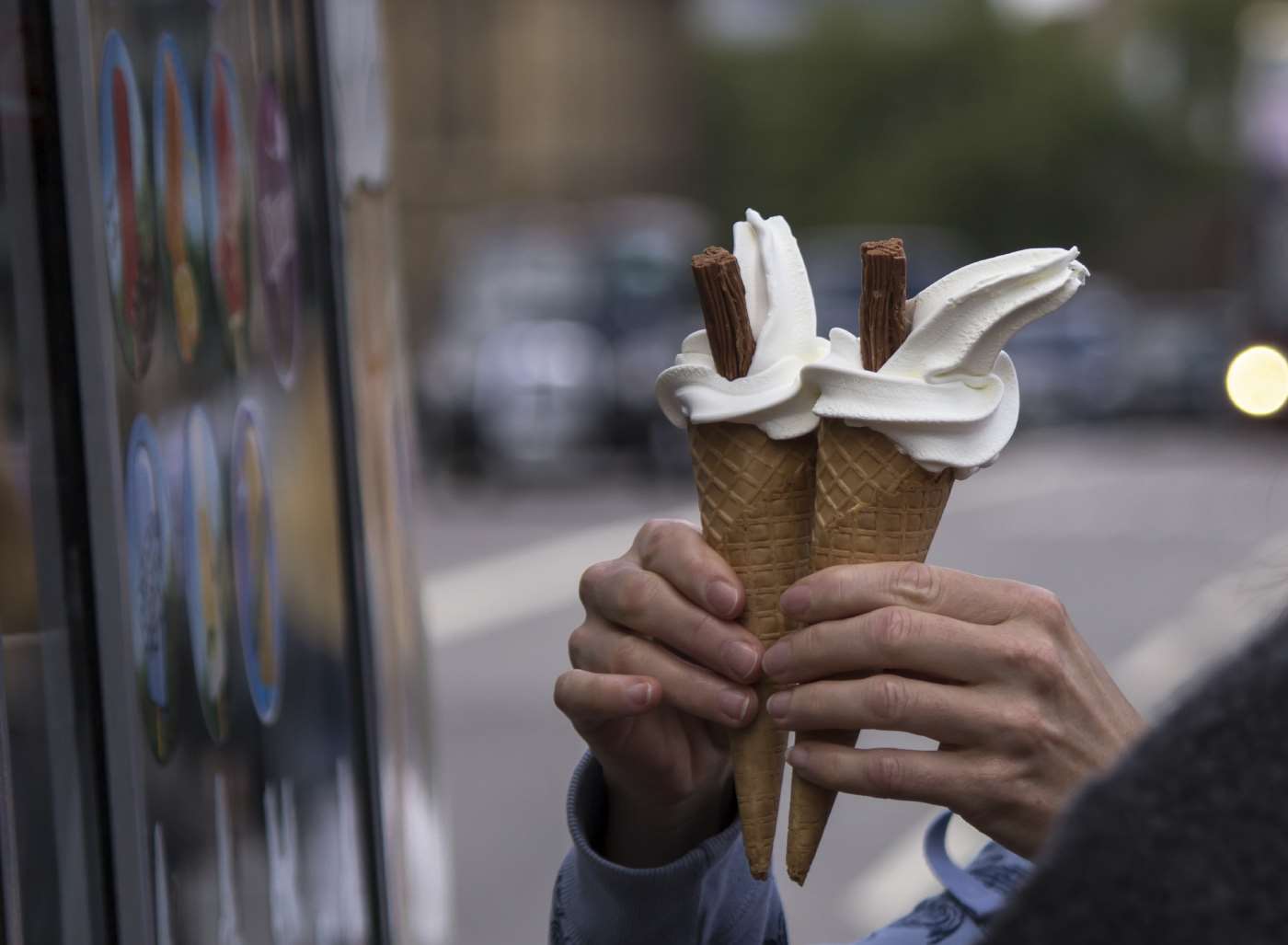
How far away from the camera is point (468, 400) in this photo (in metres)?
14.6

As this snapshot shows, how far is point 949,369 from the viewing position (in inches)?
51.1

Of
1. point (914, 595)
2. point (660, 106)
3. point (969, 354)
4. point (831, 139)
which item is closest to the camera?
point (914, 595)

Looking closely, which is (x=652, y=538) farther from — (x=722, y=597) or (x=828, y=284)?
(x=828, y=284)

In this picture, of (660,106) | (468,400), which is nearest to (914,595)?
(468,400)

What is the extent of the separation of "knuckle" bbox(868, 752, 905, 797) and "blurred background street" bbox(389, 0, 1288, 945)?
0.92ft

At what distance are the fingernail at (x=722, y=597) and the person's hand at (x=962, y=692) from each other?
8 centimetres

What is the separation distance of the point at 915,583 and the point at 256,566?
0.87 meters

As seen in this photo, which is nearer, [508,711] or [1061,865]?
[1061,865]

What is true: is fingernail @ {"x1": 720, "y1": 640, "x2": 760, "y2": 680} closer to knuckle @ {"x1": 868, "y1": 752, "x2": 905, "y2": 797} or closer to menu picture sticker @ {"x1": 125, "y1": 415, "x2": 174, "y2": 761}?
knuckle @ {"x1": 868, "y1": 752, "x2": 905, "y2": 797}

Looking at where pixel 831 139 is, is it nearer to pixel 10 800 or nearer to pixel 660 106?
pixel 660 106

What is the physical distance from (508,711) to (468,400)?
312 inches

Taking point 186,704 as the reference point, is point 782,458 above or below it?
above

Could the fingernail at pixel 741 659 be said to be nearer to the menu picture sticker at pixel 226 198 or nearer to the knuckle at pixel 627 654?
the knuckle at pixel 627 654

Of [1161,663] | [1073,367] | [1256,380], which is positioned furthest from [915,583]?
[1073,367]
